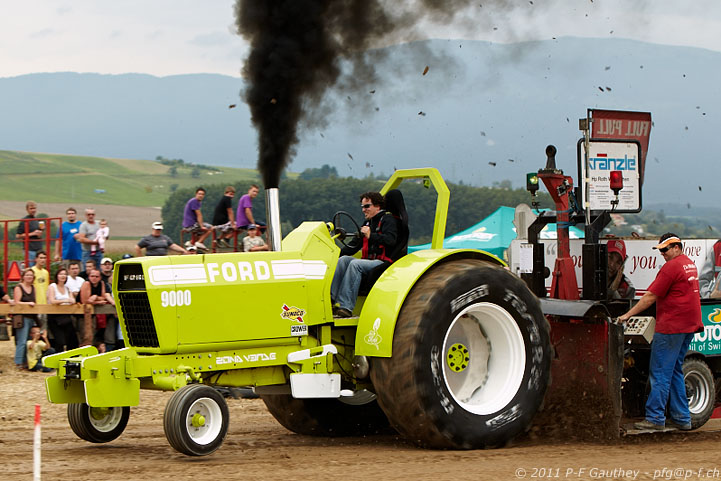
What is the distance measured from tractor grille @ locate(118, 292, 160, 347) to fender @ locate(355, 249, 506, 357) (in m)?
1.48

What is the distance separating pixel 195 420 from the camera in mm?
6359

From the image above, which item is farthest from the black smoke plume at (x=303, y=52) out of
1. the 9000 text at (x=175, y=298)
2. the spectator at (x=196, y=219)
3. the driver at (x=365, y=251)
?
the spectator at (x=196, y=219)

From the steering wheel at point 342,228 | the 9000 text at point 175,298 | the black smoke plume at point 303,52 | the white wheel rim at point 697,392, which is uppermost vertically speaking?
the black smoke plume at point 303,52

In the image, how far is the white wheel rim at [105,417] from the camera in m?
6.89

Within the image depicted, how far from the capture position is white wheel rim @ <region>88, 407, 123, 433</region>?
6.89m

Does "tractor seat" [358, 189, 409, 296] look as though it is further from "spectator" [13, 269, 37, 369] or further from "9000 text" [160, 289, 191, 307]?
"spectator" [13, 269, 37, 369]

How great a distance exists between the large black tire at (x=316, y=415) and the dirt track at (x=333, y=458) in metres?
0.12

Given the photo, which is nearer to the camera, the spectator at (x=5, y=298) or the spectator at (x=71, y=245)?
the spectator at (x=5, y=298)

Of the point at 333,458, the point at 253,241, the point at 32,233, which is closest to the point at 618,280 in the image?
the point at 333,458

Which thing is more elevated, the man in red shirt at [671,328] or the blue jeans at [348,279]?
the blue jeans at [348,279]

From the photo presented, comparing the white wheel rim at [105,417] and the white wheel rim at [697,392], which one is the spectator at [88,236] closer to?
the white wheel rim at [105,417]

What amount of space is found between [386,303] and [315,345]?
67 cm

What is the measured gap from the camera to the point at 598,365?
24.8 ft

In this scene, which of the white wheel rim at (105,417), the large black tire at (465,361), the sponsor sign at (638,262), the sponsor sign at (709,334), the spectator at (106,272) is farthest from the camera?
the spectator at (106,272)
